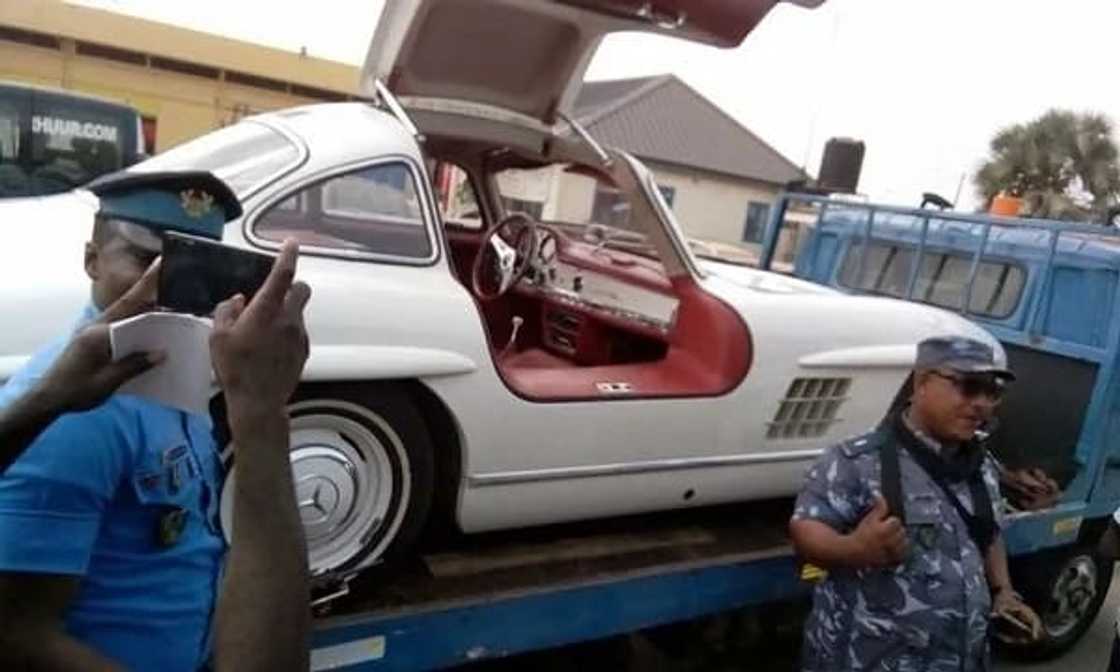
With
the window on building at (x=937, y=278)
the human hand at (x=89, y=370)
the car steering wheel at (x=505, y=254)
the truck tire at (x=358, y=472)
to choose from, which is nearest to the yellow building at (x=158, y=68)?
the window on building at (x=937, y=278)

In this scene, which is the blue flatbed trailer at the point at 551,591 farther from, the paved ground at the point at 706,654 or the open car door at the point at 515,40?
the open car door at the point at 515,40

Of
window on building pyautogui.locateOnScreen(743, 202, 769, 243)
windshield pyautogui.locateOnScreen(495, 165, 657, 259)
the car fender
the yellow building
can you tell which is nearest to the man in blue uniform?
the car fender

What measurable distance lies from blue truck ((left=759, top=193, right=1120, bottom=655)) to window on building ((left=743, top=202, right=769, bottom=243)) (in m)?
25.4

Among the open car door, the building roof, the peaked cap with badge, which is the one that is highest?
the building roof

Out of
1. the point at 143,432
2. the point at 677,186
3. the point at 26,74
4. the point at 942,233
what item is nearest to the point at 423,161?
the point at 143,432

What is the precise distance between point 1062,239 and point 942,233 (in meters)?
0.63

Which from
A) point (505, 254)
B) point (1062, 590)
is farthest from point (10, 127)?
point (1062, 590)

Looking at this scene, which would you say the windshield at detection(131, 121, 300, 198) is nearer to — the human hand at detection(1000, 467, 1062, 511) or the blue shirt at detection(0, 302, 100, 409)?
the blue shirt at detection(0, 302, 100, 409)

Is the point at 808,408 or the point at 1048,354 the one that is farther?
the point at 1048,354

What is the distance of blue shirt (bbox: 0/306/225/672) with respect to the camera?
1262mm

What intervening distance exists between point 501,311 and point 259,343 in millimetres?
3590

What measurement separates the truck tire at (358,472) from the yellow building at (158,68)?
1650 cm

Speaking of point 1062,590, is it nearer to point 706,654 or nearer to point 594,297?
point 706,654

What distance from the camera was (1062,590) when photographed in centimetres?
493
